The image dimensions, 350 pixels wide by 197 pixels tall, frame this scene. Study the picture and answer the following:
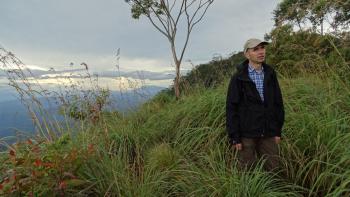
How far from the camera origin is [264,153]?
3957 millimetres

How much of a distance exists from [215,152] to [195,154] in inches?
11.4

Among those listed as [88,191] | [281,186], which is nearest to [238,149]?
[281,186]

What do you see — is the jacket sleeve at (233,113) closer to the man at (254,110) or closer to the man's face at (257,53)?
the man at (254,110)

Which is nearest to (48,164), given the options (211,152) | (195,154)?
(211,152)

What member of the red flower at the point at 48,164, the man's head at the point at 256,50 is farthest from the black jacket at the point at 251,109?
the red flower at the point at 48,164

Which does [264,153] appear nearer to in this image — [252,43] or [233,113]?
[233,113]

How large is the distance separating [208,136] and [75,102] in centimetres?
192

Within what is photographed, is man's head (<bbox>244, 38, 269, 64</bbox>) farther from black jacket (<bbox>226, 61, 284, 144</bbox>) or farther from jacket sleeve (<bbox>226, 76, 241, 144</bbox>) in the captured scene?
jacket sleeve (<bbox>226, 76, 241, 144</bbox>)

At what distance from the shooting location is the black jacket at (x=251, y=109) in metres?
3.84

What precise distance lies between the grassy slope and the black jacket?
31cm

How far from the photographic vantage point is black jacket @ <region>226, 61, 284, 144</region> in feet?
12.6

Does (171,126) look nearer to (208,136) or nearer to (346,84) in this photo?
(208,136)

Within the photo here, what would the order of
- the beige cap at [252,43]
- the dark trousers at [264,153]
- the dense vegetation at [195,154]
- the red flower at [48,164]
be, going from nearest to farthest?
1. the red flower at [48,164]
2. the dense vegetation at [195,154]
3. the beige cap at [252,43]
4. the dark trousers at [264,153]

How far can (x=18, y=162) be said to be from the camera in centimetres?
329
